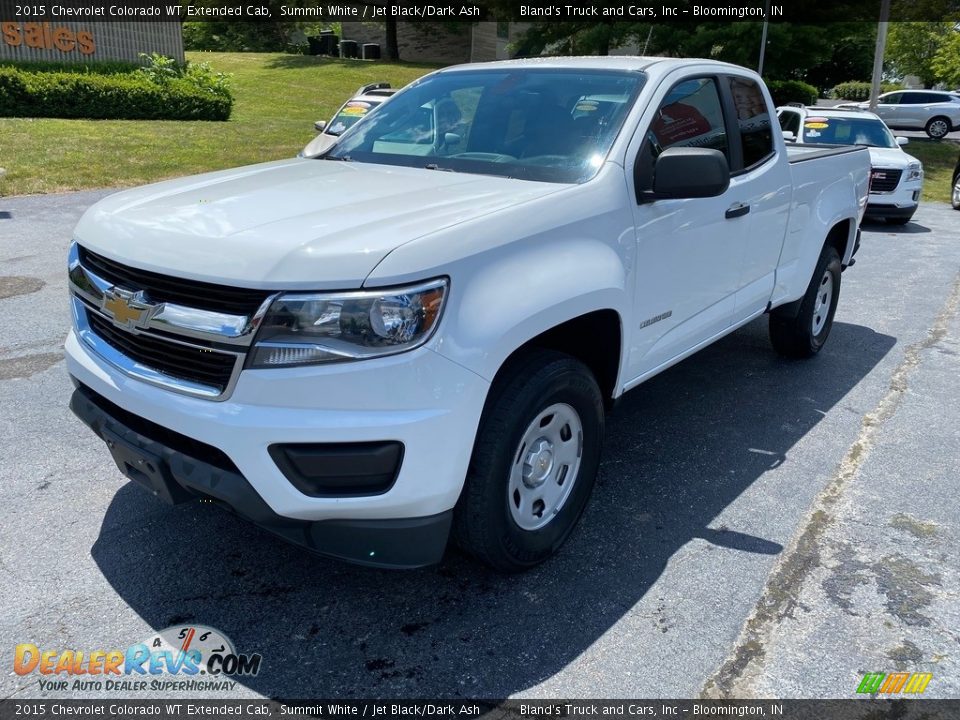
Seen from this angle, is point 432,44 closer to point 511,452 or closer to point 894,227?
point 894,227

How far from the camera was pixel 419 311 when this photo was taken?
247 cm

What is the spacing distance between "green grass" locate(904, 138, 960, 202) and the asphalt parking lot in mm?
14804

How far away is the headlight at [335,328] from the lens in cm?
243

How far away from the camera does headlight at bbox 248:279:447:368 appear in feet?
7.96

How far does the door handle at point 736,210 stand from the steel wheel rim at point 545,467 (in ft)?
5.19

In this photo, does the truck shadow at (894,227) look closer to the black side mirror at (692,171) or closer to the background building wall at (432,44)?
the black side mirror at (692,171)

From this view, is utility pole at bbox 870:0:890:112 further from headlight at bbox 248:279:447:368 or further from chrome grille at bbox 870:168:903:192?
headlight at bbox 248:279:447:368

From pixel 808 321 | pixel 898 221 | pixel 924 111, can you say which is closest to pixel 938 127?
pixel 924 111

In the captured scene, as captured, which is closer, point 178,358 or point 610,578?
point 178,358

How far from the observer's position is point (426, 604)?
3047mm

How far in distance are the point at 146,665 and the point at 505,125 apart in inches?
106

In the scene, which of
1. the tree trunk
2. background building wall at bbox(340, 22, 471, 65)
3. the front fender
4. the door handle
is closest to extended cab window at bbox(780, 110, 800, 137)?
the door handle

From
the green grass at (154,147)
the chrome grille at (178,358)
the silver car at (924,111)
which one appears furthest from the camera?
the silver car at (924,111)

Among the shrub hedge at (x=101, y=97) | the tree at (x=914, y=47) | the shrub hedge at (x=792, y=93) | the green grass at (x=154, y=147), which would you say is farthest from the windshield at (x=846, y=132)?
the tree at (x=914, y=47)
